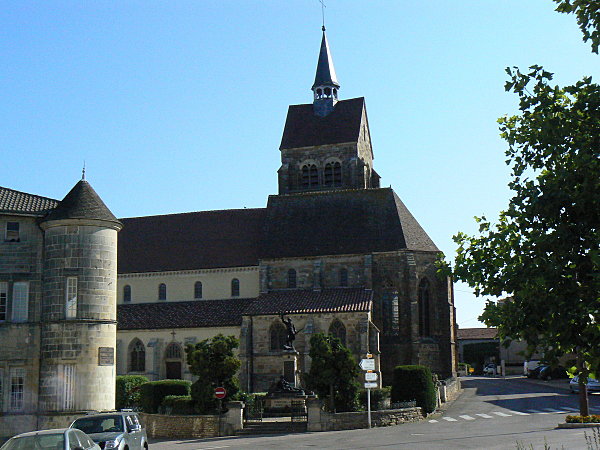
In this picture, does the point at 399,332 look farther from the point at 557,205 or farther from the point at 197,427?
the point at 557,205

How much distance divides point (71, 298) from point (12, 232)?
3.73 meters

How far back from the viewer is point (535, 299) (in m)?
8.29

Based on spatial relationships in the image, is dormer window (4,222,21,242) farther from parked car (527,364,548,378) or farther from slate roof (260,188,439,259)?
parked car (527,364,548,378)

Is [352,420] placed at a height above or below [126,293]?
below

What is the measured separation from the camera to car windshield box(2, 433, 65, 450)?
42.7 ft

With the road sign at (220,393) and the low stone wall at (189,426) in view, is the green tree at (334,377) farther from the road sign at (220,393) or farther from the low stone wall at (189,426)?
the low stone wall at (189,426)

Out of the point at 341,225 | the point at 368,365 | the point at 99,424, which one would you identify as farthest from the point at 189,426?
the point at 341,225

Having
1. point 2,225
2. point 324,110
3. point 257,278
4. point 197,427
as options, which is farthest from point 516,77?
point 324,110

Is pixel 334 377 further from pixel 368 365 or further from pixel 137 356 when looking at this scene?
pixel 137 356

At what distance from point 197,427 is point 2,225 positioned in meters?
11.2

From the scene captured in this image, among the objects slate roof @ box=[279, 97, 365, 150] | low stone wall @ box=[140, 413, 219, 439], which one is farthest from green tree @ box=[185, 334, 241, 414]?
slate roof @ box=[279, 97, 365, 150]

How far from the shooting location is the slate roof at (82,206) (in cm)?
3121

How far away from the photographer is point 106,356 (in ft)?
101

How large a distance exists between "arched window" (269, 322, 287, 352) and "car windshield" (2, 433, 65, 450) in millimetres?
31468
